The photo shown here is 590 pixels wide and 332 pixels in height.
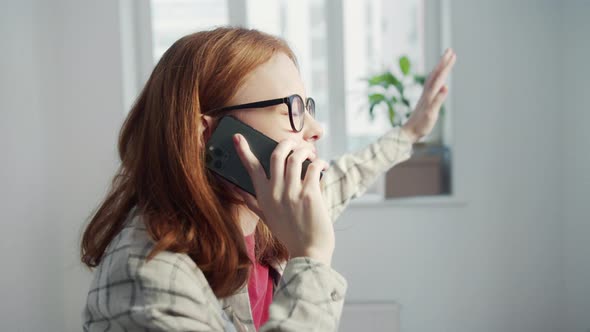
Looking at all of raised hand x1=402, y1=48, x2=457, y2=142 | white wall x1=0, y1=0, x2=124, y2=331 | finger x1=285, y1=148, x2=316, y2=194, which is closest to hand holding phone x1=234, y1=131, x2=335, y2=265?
finger x1=285, y1=148, x2=316, y2=194

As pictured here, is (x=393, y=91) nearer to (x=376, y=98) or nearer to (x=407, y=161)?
(x=376, y=98)

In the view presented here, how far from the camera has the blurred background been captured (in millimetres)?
1980

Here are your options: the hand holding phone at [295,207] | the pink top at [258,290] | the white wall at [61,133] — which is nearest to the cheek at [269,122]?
the hand holding phone at [295,207]

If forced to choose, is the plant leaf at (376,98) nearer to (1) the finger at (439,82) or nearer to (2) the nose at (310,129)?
(1) the finger at (439,82)

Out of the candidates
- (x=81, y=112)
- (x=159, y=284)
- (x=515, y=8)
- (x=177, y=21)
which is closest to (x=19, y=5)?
(x=81, y=112)

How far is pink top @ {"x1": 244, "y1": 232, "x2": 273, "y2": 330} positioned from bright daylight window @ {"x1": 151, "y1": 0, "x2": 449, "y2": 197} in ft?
4.84

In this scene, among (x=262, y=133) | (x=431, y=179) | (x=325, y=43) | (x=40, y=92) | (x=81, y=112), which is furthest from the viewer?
(x=325, y=43)

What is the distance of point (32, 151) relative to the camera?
1.79 meters

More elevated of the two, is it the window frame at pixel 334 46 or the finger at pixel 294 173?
the window frame at pixel 334 46

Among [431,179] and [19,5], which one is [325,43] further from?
[19,5]

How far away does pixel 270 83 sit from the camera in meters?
0.84

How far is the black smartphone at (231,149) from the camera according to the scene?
0.78 meters

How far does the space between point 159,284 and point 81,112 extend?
1.70m

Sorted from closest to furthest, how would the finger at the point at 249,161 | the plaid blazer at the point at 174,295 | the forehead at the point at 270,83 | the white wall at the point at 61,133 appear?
the plaid blazer at the point at 174,295 < the finger at the point at 249,161 < the forehead at the point at 270,83 < the white wall at the point at 61,133
